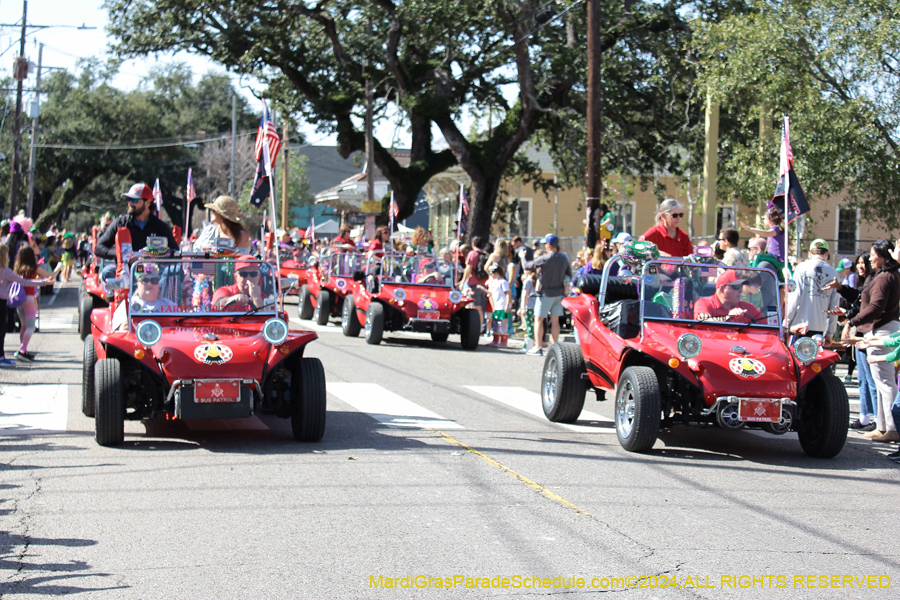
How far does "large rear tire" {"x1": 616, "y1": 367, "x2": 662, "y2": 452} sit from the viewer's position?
7703mm

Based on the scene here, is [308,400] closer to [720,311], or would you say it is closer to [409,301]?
[720,311]

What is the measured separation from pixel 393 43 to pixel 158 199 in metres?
8.13

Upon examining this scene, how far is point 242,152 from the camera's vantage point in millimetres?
71062

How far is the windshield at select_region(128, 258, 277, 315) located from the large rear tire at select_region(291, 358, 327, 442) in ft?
2.86

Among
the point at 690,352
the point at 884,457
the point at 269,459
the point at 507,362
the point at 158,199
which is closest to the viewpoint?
the point at 269,459

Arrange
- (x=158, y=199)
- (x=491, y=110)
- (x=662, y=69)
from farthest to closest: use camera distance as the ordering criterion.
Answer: (x=491, y=110)
(x=662, y=69)
(x=158, y=199)

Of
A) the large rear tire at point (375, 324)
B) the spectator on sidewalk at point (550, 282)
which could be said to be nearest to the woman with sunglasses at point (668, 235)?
the spectator on sidewalk at point (550, 282)

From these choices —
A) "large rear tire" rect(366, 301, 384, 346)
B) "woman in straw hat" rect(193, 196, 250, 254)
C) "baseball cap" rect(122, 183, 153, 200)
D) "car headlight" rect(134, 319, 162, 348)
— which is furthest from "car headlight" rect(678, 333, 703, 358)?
"large rear tire" rect(366, 301, 384, 346)

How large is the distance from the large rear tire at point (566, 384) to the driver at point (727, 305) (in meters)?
1.23

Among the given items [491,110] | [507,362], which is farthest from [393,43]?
[507,362]

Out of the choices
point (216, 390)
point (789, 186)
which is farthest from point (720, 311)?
point (216, 390)

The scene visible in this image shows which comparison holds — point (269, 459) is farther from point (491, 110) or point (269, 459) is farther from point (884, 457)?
point (491, 110)

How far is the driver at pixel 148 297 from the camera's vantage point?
8.29m

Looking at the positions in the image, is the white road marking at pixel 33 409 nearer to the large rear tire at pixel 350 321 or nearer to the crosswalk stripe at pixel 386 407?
the crosswalk stripe at pixel 386 407
